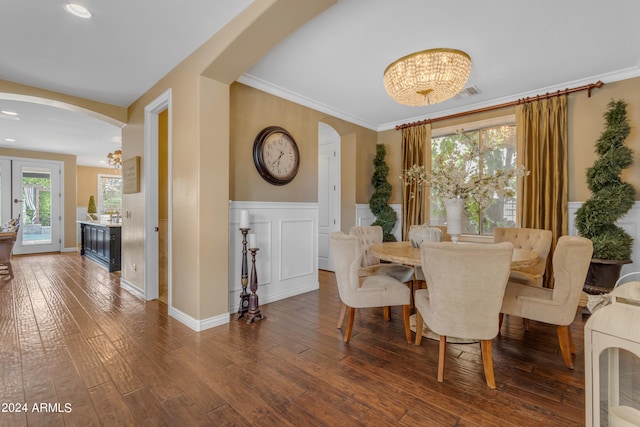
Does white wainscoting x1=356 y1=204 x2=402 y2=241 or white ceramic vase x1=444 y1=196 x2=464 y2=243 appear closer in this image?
white ceramic vase x1=444 y1=196 x2=464 y2=243

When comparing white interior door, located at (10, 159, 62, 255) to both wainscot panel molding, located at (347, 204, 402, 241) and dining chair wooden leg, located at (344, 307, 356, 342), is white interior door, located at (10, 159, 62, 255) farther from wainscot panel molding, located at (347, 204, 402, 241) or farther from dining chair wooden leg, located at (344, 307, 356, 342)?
dining chair wooden leg, located at (344, 307, 356, 342)

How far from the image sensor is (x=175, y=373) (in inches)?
78.4

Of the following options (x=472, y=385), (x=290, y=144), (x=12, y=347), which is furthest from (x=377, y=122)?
(x=12, y=347)

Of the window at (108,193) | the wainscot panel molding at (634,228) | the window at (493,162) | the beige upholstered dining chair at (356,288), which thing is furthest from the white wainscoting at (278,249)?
the window at (108,193)

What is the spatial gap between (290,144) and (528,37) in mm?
2594

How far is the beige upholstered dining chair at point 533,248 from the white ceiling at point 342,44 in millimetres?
1757

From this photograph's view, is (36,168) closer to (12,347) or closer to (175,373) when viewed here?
(12,347)

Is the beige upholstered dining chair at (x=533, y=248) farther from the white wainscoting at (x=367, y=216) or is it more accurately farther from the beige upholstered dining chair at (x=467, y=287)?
the white wainscoting at (x=367, y=216)

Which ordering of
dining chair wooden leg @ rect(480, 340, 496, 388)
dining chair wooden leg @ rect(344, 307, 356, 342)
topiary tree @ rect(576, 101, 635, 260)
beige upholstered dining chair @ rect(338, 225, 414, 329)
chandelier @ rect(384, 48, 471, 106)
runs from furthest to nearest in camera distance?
1. topiary tree @ rect(576, 101, 635, 260)
2. beige upholstered dining chair @ rect(338, 225, 414, 329)
3. dining chair wooden leg @ rect(344, 307, 356, 342)
4. chandelier @ rect(384, 48, 471, 106)
5. dining chair wooden leg @ rect(480, 340, 496, 388)

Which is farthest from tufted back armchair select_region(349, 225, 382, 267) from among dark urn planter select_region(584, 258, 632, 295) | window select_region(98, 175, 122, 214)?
window select_region(98, 175, 122, 214)

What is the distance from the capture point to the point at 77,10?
219cm

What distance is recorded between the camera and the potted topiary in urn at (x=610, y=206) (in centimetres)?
300

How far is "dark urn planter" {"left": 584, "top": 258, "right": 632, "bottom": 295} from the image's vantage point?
297 cm

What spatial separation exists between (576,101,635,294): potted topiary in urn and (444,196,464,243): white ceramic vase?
163 cm
